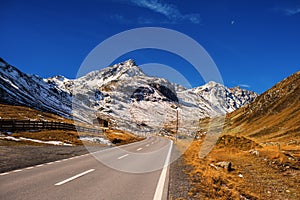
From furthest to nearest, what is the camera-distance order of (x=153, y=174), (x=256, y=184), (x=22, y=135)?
(x=22, y=135), (x=153, y=174), (x=256, y=184)

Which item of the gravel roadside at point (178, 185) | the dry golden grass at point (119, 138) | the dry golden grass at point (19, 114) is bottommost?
the gravel roadside at point (178, 185)

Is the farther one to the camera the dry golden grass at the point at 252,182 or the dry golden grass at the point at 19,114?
the dry golden grass at the point at 19,114

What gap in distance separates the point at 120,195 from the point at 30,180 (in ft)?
13.3

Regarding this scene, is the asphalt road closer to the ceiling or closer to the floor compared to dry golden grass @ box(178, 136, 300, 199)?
closer to the floor

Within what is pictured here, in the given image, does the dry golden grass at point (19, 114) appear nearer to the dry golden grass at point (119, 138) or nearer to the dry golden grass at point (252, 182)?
the dry golden grass at point (119, 138)

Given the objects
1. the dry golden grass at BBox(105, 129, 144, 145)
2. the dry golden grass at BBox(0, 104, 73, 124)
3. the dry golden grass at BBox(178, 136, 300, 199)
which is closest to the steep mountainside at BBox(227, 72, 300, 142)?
the dry golden grass at BBox(105, 129, 144, 145)

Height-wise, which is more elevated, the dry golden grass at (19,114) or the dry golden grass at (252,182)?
the dry golden grass at (19,114)

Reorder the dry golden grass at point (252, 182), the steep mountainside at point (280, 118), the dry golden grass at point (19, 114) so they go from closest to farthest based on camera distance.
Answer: the dry golden grass at point (252, 182)
the steep mountainside at point (280, 118)
the dry golden grass at point (19, 114)

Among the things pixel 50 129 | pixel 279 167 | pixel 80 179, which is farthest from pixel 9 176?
pixel 50 129

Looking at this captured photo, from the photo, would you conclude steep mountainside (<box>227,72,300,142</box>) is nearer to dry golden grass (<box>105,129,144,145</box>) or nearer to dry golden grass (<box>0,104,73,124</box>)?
dry golden grass (<box>105,129,144,145</box>)

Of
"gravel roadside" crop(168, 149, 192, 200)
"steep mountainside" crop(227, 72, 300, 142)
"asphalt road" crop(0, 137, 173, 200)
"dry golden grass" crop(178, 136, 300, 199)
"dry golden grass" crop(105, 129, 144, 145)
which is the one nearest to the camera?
"asphalt road" crop(0, 137, 173, 200)

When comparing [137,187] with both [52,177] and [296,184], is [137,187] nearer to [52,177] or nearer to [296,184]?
[52,177]

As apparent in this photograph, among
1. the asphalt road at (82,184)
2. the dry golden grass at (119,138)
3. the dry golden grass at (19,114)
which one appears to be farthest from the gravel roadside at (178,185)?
the dry golden grass at (19,114)

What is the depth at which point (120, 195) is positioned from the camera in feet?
28.4
